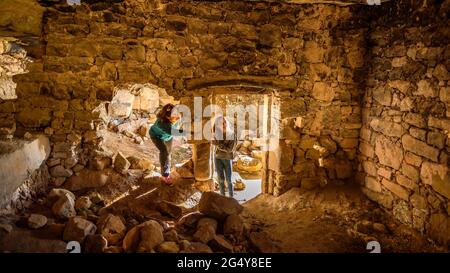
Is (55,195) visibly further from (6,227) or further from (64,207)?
(6,227)

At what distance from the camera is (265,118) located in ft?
17.6

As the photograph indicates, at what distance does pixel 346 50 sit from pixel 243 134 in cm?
501

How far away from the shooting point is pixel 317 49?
189 inches

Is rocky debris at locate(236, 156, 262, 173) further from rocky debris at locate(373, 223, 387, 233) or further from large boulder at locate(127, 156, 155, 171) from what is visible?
rocky debris at locate(373, 223, 387, 233)

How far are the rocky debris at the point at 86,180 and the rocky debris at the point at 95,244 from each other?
1461 millimetres

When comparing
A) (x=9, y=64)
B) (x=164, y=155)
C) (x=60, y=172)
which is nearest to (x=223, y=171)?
(x=164, y=155)

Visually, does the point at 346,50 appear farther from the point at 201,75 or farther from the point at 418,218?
the point at 418,218

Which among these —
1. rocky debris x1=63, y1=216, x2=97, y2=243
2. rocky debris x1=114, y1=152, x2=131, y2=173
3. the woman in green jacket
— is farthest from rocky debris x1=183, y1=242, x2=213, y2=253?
rocky debris x1=114, y1=152, x2=131, y2=173

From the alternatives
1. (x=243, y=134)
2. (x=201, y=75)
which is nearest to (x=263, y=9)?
(x=201, y=75)

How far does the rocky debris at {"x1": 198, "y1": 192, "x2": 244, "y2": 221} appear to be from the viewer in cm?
387

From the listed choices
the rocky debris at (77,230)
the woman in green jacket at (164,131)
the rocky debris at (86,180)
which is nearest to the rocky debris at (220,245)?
the rocky debris at (77,230)

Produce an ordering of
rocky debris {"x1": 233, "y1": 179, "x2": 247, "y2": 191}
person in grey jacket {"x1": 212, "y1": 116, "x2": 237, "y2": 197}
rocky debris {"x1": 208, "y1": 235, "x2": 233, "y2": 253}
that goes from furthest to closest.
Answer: rocky debris {"x1": 233, "y1": 179, "x2": 247, "y2": 191}, person in grey jacket {"x1": 212, "y1": 116, "x2": 237, "y2": 197}, rocky debris {"x1": 208, "y1": 235, "x2": 233, "y2": 253}

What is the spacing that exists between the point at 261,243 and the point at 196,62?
8.54ft

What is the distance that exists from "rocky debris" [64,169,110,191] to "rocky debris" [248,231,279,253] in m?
2.36
